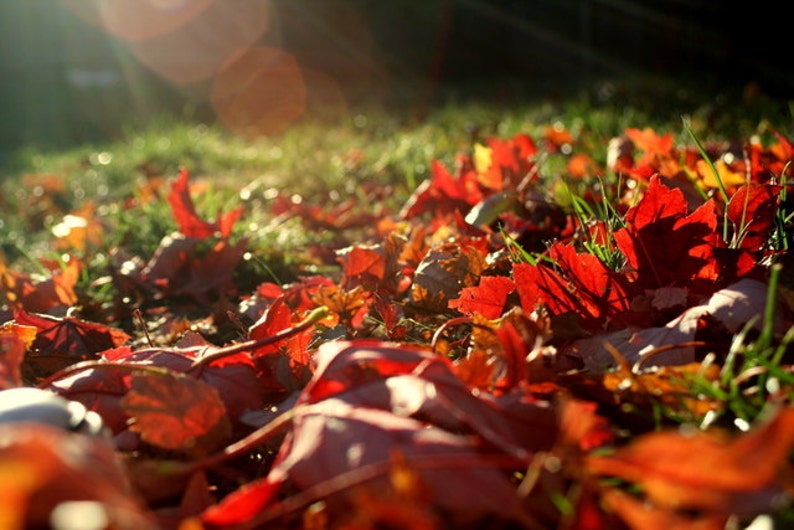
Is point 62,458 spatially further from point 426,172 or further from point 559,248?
point 426,172

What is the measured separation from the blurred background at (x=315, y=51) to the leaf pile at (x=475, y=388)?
28.1 feet

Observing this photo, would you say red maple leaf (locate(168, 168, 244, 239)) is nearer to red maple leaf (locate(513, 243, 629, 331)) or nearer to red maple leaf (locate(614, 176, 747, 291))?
red maple leaf (locate(513, 243, 629, 331))

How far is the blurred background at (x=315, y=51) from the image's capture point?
35.6 feet

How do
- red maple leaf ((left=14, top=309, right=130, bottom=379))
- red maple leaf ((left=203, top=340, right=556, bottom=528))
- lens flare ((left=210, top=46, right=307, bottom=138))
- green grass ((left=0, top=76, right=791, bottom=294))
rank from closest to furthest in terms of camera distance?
1. red maple leaf ((left=203, top=340, right=556, bottom=528))
2. red maple leaf ((left=14, top=309, right=130, bottom=379))
3. green grass ((left=0, top=76, right=791, bottom=294))
4. lens flare ((left=210, top=46, right=307, bottom=138))

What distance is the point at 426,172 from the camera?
12.2 ft

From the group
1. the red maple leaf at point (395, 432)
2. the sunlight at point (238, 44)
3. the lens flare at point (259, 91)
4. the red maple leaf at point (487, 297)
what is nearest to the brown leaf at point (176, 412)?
the red maple leaf at point (395, 432)

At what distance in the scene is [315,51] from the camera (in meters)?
14.3

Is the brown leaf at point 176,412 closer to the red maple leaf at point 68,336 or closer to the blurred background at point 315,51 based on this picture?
the red maple leaf at point 68,336

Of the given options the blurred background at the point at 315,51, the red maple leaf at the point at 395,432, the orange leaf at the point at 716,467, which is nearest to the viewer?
the orange leaf at the point at 716,467

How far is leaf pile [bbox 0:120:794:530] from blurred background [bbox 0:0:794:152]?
8560 millimetres

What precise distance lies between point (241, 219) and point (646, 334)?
2.20 m

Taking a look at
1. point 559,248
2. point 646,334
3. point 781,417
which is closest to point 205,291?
point 559,248

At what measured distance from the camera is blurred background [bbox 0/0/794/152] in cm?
1084

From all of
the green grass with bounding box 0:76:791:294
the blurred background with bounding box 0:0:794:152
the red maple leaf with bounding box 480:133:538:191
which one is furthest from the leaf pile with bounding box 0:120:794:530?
the blurred background with bounding box 0:0:794:152
